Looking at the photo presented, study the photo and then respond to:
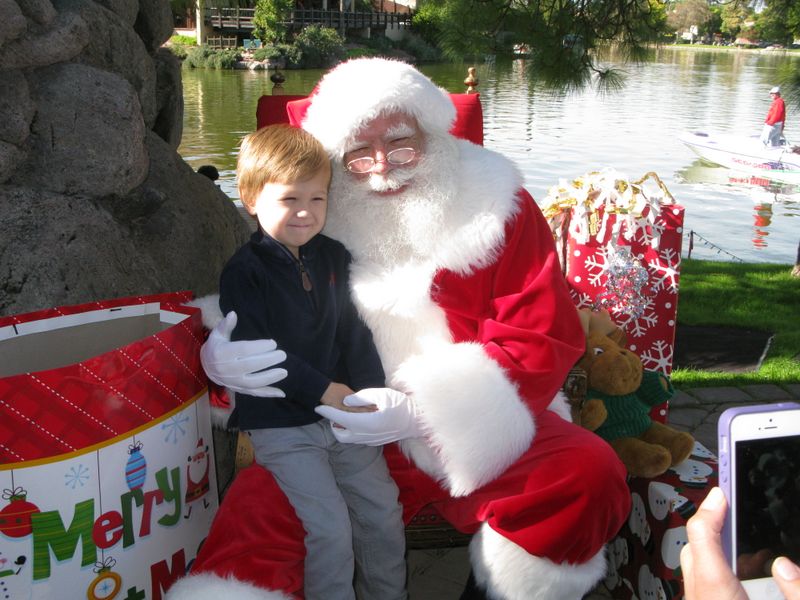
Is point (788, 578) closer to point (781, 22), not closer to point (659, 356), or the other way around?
point (659, 356)

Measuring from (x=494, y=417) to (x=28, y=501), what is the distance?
1086 mm

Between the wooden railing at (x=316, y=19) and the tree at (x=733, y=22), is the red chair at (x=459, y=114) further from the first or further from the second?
the wooden railing at (x=316, y=19)

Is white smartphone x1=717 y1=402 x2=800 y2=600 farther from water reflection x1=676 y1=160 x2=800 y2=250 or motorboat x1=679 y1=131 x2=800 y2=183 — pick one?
motorboat x1=679 y1=131 x2=800 y2=183

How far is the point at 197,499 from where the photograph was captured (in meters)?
1.91

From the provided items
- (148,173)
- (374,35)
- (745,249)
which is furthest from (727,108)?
(374,35)

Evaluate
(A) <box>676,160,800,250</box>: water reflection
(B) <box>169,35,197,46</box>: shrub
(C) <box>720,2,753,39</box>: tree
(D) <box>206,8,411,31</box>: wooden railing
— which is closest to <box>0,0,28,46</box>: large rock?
(C) <box>720,2,753,39</box>: tree

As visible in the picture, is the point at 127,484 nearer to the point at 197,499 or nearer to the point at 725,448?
the point at 197,499

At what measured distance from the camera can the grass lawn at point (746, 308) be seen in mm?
4109

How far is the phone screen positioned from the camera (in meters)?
1.06

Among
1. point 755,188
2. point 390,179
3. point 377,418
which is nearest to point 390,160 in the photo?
point 390,179

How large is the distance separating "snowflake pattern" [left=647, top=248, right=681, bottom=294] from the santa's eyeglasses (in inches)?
49.9

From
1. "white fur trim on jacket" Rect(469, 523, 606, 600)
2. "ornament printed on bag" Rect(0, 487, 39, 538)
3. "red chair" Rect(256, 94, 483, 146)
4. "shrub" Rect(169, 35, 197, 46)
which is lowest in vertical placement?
"white fur trim on jacket" Rect(469, 523, 606, 600)

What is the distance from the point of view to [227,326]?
189 centimetres

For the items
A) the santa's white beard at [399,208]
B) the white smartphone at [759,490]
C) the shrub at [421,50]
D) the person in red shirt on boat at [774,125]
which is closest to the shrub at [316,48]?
the shrub at [421,50]
